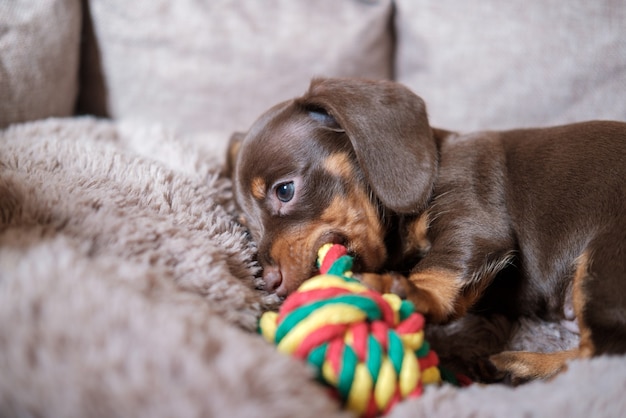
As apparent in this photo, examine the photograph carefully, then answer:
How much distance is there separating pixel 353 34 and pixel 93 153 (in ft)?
4.73

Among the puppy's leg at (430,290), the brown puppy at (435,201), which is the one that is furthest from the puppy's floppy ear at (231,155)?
the puppy's leg at (430,290)

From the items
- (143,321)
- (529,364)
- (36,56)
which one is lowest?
(529,364)

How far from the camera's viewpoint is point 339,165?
1.72 meters

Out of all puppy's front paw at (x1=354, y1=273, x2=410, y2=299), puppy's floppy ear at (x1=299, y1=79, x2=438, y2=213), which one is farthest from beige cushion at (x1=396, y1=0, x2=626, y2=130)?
puppy's front paw at (x1=354, y1=273, x2=410, y2=299)

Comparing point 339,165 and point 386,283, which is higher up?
point 339,165

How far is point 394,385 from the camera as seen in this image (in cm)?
104

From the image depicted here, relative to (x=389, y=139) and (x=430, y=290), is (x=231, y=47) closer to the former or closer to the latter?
(x=389, y=139)

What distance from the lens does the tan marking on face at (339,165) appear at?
1709 mm

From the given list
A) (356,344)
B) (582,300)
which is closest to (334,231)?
(356,344)

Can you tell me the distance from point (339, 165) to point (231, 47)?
3.93ft

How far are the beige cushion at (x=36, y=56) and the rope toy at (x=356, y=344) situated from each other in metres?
1.82

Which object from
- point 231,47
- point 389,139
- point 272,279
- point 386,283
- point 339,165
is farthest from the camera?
point 231,47

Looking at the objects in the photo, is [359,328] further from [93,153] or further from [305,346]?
[93,153]

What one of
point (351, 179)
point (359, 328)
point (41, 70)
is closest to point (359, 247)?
point (351, 179)
